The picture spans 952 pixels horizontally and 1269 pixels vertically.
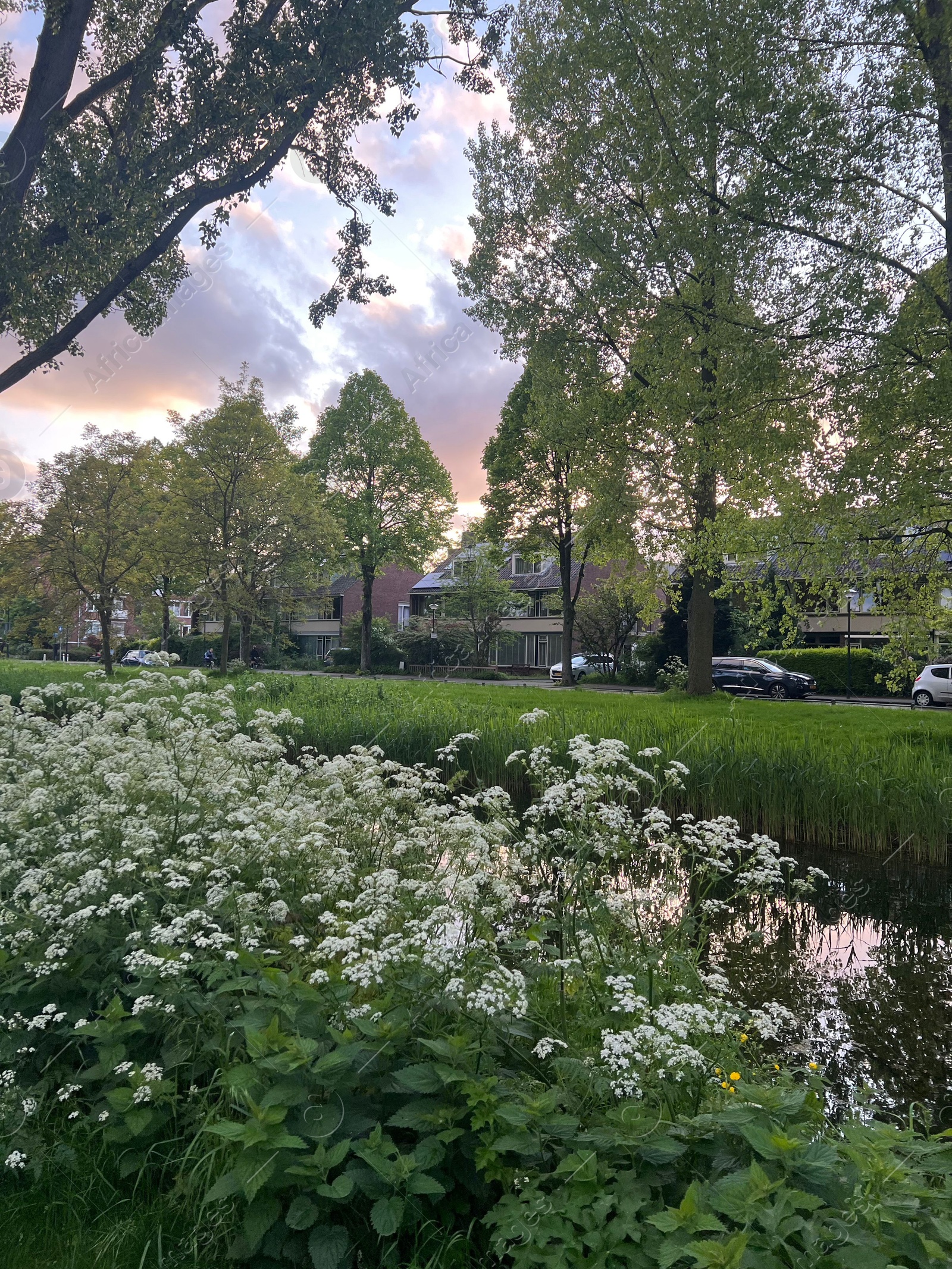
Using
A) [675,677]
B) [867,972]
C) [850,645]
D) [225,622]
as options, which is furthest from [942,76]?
[225,622]

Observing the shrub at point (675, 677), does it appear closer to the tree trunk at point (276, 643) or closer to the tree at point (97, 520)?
the tree at point (97, 520)

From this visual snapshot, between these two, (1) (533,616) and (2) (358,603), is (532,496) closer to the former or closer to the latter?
(1) (533,616)

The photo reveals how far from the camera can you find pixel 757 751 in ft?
30.1

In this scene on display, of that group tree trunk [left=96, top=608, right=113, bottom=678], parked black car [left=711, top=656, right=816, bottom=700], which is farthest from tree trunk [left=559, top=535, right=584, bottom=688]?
tree trunk [left=96, top=608, right=113, bottom=678]

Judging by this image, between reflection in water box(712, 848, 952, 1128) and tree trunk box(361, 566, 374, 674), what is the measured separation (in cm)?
3694

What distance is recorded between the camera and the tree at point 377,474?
4238cm

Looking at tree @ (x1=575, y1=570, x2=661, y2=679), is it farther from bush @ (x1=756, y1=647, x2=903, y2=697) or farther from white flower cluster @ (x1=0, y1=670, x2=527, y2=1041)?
white flower cluster @ (x1=0, y1=670, x2=527, y2=1041)

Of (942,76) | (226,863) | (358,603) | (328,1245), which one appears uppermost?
→ (942,76)

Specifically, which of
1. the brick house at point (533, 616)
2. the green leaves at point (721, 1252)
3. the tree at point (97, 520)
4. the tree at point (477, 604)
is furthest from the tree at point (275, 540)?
the green leaves at point (721, 1252)

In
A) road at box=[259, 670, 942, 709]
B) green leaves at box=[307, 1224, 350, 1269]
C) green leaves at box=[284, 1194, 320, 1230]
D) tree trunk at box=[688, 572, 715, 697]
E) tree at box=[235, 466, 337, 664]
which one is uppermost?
tree at box=[235, 466, 337, 664]

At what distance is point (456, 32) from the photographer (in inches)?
405

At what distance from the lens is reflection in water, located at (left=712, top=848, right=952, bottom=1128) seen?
13.2ft

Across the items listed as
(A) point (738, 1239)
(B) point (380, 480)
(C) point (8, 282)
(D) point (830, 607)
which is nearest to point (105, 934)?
(A) point (738, 1239)

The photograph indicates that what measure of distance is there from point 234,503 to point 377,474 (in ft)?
55.6
